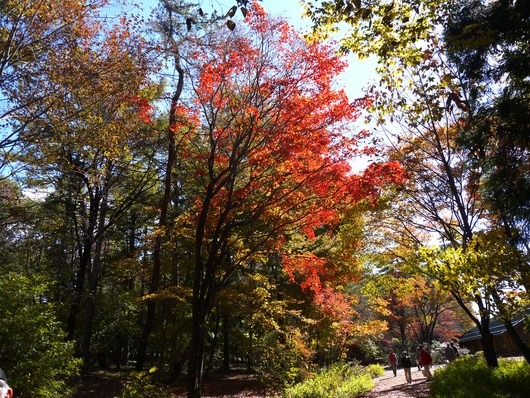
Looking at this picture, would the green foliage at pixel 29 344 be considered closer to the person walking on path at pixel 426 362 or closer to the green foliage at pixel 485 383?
the green foliage at pixel 485 383

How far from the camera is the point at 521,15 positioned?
242 inches

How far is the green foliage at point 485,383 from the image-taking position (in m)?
7.25

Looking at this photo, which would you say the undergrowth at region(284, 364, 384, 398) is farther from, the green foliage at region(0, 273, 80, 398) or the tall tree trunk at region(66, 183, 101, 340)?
the tall tree trunk at region(66, 183, 101, 340)

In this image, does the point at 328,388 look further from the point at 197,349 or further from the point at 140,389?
the point at 140,389

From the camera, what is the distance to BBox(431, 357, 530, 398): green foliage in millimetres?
7250

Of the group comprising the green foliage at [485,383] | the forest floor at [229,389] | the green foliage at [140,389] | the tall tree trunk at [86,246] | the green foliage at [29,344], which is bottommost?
the forest floor at [229,389]

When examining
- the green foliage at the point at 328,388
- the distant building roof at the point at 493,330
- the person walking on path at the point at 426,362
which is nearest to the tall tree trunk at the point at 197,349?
the green foliage at the point at 328,388

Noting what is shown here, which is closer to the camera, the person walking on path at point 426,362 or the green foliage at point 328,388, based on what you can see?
the green foliage at point 328,388

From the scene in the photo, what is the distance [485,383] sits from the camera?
27.4 feet

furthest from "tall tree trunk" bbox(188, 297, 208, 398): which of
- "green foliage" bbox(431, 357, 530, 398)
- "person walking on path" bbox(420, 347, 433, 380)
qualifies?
"person walking on path" bbox(420, 347, 433, 380)

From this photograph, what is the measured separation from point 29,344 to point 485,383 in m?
9.92

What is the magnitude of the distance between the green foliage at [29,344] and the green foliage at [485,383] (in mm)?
8108

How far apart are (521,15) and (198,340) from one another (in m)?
8.51

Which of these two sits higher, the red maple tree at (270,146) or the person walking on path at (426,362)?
the red maple tree at (270,146)
